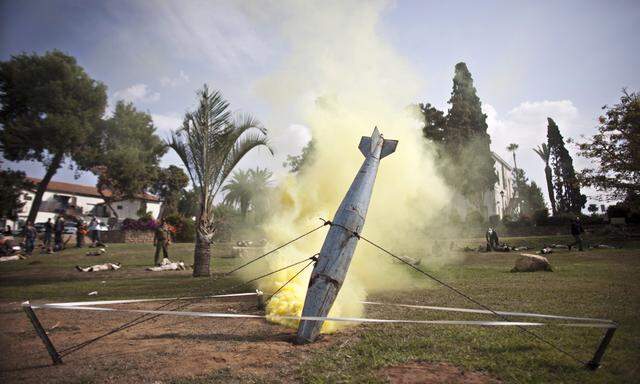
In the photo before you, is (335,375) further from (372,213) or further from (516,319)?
(372,213)

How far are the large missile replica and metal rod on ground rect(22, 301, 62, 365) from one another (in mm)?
3460

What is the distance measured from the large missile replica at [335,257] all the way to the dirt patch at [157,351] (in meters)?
0.47

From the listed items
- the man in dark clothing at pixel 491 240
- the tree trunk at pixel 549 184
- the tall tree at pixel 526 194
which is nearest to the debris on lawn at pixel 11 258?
Answer: the man in dark clothing at pixel 491 240

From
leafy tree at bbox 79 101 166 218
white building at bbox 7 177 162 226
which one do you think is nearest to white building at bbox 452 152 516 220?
leafy tree at bbox 79 101 166 218

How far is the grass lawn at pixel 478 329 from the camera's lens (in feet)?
14.5

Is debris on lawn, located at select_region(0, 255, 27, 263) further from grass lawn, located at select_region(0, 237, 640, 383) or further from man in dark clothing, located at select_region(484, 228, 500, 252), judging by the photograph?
man in dark clothing, located at select_region(484, 228, 500, 252)

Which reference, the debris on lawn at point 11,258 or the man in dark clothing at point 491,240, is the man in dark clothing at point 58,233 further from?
the man in dark clothing at point 491,240

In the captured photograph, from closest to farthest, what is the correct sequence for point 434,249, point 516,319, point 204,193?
point 516,319 → point 204,193 → point 434,249

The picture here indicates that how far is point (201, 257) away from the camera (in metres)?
15.1

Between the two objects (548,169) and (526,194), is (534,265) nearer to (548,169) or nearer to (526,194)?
(548,169)

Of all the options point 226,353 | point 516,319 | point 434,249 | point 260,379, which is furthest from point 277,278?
point 434,249

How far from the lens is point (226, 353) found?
5312 mm

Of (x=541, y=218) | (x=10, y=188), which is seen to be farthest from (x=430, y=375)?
(x=10, y=188)

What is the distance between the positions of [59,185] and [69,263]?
179 ft
